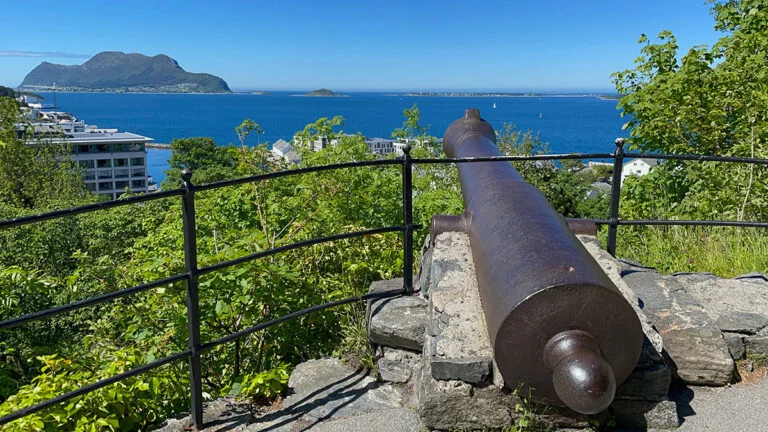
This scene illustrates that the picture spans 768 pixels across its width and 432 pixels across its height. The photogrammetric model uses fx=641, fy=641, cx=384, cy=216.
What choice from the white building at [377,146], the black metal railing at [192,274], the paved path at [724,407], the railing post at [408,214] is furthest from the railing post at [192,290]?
the white building at [377,146]

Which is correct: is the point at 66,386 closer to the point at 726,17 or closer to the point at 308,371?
the point at 308,371

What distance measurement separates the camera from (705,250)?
5539 millimetres

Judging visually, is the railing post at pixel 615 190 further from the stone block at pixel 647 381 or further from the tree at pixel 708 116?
the tree at pixel 708 116

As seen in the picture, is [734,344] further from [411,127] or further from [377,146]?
[377,146]

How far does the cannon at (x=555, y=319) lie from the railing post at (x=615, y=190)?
1.33 metres

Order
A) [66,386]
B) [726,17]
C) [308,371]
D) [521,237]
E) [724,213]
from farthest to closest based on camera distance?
1. [726,17]
2. [724,213]
3. [308,371]
4. [66,386]
5. [521,237]

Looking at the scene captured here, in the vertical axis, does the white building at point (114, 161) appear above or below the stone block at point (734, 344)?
below

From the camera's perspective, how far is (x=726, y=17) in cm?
1002

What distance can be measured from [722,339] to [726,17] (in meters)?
8.25

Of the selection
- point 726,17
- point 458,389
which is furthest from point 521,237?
point 726,17

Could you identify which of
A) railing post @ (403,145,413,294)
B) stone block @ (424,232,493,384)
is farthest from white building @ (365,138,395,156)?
stone block @ (424,232,493,384)

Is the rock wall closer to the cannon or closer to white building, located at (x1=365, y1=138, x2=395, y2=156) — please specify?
the cannon

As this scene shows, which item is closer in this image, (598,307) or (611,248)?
(598,307)

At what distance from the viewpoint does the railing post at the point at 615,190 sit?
4074mm
